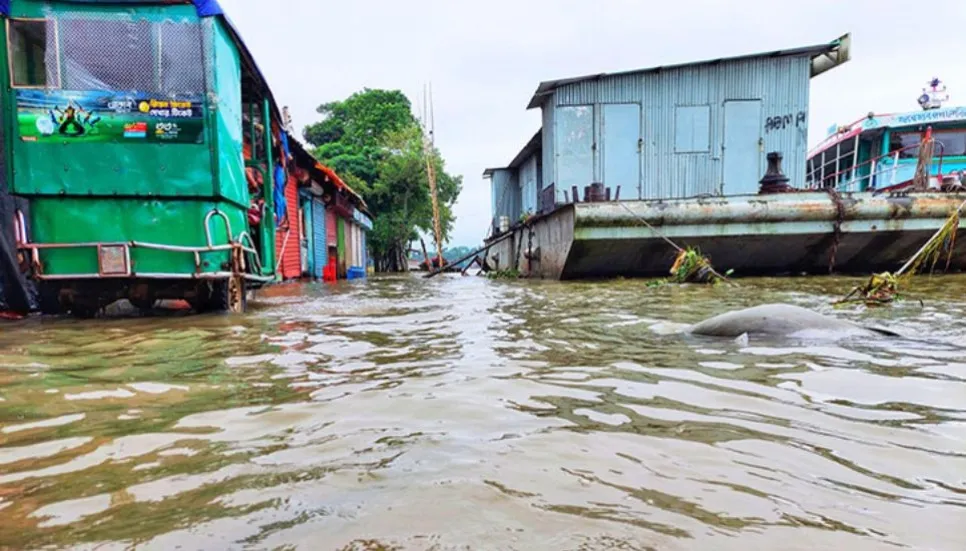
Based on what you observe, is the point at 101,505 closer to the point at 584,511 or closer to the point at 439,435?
the point at 439,435

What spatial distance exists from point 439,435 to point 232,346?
2256 millimetres

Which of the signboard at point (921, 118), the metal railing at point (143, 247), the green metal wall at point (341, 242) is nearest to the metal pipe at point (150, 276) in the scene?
the metal railing at point (143, 247)

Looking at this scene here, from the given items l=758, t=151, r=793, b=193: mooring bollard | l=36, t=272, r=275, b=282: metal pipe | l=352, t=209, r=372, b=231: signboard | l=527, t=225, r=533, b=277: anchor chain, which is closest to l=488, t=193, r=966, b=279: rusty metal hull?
l=758, t=151, r=793, b=193: mooring bollard

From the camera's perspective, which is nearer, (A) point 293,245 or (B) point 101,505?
(B) point 101,505

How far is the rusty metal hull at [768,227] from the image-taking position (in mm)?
9398

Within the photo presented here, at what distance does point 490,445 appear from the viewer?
168 cm

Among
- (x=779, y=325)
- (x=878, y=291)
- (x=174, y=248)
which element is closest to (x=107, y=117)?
(x=174, y=248)

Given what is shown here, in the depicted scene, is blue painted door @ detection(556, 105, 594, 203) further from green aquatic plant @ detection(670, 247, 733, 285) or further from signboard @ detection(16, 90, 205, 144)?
signboard @ detection(16, 90, 205, 144)

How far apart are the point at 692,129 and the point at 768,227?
4.48m

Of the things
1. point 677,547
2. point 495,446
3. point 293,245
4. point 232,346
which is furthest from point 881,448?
point 293,245

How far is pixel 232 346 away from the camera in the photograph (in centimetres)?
350

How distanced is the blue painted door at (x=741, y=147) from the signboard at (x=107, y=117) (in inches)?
469

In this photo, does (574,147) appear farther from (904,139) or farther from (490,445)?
(490,445)

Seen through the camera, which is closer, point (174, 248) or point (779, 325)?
point (779, 325)
